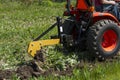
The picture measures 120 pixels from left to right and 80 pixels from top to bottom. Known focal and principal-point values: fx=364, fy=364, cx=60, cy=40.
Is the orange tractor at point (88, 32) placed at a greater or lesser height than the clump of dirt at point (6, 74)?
greater

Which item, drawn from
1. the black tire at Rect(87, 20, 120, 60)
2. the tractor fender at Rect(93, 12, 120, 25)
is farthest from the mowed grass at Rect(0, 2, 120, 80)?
the tractor fender at Rect(93, 12, 120, 25)

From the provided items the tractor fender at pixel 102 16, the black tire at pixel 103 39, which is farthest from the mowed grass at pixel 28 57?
the tractor fender at pixel 102 16

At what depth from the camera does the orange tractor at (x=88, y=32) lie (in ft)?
26.1

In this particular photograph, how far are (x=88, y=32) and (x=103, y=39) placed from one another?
0.53m

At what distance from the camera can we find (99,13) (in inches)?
321

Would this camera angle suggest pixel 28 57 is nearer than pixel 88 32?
No

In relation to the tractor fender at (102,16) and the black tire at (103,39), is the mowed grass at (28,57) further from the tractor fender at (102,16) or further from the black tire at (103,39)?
the tractor fender at (102,16)

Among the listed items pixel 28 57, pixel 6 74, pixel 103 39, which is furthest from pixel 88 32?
pixel 6 74

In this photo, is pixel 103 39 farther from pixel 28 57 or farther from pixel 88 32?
pixel 28 57

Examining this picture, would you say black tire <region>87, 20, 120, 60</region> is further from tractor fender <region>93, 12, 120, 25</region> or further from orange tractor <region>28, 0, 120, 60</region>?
tractor fender <region>93, 12, 120, 25</region>

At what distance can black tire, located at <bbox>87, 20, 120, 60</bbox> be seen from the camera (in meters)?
7.96

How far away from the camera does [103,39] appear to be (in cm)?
838

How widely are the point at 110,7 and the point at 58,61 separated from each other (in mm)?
1999

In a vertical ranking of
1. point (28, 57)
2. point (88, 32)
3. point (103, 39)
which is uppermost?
point (88, 32)
